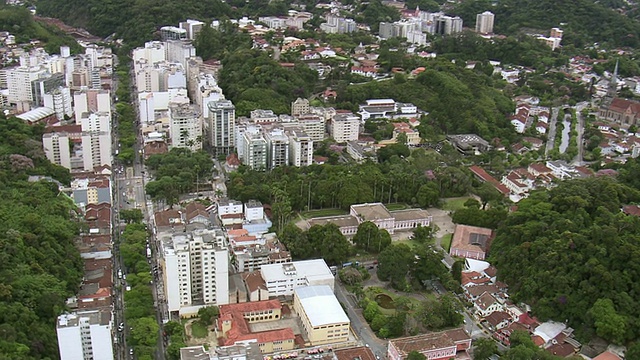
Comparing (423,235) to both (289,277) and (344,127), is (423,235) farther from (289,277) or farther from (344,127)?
(344,127)

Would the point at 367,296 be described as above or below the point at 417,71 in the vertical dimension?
below

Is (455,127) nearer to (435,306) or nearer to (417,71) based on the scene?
(417,71)

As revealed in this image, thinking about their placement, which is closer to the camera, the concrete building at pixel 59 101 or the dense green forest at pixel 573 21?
the concrete building at pixel 59 101

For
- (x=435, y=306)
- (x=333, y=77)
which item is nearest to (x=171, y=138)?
(x=333, y=77)

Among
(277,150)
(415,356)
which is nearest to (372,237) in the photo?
(415,356)

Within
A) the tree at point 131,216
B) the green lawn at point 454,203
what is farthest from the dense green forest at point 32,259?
the green lawn at point 454,203

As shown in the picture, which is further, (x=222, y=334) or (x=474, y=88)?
(x=474, y=88)

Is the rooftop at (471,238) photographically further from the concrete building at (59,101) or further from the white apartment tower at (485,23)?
the white apartment tower at (485,23)

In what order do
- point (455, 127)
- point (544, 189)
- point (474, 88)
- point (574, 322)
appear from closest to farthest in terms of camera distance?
1. point (574, 322)
2. point (544, 189)
3. point (455, 127)
4. point (474, 88)
